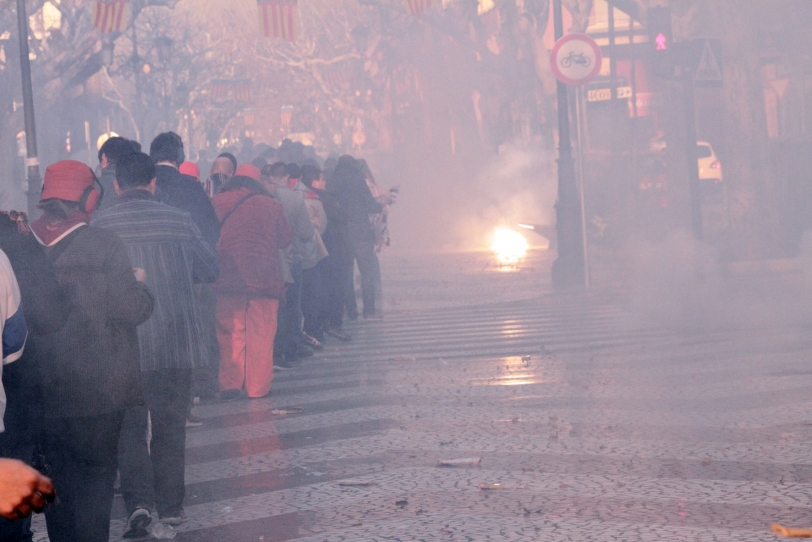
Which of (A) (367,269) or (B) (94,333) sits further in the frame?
(A) (367,269)

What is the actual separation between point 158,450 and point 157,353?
47 cm

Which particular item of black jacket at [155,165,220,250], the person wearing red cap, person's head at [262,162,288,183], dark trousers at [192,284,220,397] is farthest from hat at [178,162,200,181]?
the person wearing red cap

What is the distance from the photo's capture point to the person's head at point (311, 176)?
12219 mm

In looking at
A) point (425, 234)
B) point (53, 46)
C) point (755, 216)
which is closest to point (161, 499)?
point (755, 216)

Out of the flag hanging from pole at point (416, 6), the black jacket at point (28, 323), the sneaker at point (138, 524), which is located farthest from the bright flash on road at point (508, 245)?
the black jacket at point (28, 323)

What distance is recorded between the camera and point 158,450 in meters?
5.43

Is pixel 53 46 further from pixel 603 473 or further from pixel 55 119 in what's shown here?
pixel 603 473

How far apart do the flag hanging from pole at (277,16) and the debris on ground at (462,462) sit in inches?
793

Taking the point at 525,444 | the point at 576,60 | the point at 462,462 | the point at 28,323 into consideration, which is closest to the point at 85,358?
the point at 28,323

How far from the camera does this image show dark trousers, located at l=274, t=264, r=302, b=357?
10.7m

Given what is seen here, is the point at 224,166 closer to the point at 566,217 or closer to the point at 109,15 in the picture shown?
the point at 566,217

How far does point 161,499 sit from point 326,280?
7.03 metres

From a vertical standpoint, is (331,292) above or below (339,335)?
above

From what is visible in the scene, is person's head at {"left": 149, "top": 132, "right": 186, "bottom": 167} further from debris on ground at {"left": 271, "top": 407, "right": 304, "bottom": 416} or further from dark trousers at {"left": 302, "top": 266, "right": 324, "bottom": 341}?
dark trousers at {"left": 302, "top": 266, "right": 324, "bottom": 341}
